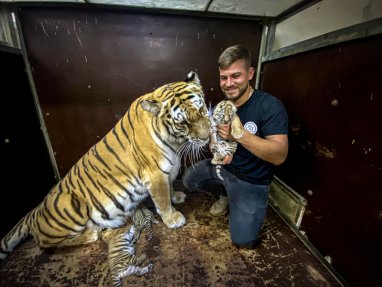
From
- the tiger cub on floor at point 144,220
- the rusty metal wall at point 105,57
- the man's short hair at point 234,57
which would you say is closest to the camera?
the man's short hair at point 234,57

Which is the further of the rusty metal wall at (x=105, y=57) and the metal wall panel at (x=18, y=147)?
Answer: the rusty metal wall at (x=105, y=57)

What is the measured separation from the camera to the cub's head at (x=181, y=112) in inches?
58.3

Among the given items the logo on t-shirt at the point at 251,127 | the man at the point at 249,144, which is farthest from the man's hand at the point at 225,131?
the logo on t-shirt at the point at 251,127

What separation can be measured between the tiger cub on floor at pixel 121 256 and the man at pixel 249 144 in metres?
0.80

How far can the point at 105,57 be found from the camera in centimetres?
208

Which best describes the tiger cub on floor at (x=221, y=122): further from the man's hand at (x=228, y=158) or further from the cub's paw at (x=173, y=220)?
the cub's paw at (x=173, y=220)

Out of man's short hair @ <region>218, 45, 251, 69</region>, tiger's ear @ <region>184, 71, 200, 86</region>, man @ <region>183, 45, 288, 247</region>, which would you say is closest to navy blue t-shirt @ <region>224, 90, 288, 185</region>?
man @ <region>183, 45, 288, 247</region>

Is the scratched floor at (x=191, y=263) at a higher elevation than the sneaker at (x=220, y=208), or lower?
lower

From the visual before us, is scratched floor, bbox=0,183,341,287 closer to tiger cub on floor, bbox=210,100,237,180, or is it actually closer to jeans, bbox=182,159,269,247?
jeans, bbox=182,159,269,247

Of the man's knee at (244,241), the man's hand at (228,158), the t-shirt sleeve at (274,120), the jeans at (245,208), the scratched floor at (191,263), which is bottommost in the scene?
the scratched floor at (191,263)

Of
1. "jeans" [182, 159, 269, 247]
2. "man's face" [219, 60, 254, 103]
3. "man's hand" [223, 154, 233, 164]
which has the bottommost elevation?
"jeans" [182, 159, 269, 247]

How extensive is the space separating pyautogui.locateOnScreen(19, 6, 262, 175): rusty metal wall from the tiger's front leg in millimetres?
1113

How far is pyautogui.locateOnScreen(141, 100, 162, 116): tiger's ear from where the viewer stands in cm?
146

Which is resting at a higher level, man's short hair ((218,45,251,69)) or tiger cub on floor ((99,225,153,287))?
man's short hair ((218,45,251,69))
